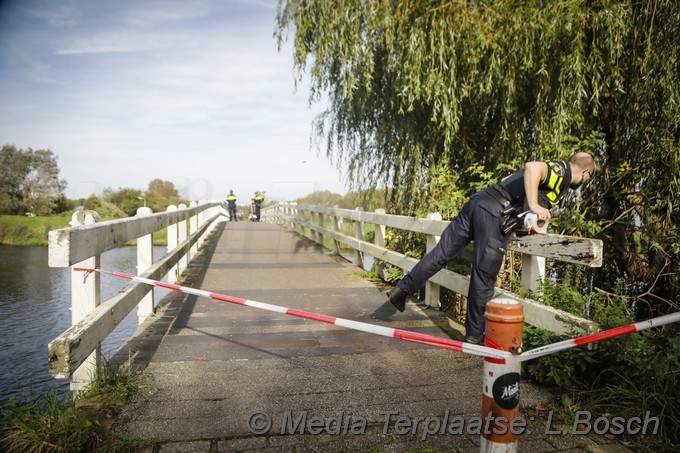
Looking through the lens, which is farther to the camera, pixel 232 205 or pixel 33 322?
pixel 232 205

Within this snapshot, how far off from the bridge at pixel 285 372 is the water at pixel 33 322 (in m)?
0.81

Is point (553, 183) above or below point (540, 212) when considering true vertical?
above

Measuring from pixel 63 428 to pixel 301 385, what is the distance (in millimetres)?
1453

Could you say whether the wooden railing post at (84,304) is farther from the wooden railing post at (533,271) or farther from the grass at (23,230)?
the grass at (23,230)

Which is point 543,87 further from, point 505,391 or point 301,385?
point 505,391

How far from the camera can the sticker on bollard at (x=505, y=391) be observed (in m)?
1.91

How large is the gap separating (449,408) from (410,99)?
4636 mm

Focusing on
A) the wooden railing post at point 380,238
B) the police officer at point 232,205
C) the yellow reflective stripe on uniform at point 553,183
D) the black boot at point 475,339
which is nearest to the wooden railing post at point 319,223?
the wooden railing post at point 380,238

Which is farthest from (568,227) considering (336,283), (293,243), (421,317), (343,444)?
(293,243)

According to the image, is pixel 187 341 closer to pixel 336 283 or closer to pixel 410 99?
pixel 336 283

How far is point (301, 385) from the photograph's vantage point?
333 centimetres

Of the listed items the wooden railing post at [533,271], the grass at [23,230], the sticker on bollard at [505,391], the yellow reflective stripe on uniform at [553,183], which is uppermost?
the yellow reflective stripe on uniform at [553,183]

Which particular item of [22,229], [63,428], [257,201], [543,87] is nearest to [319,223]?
[543,87]

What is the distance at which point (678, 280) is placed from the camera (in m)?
6.19
